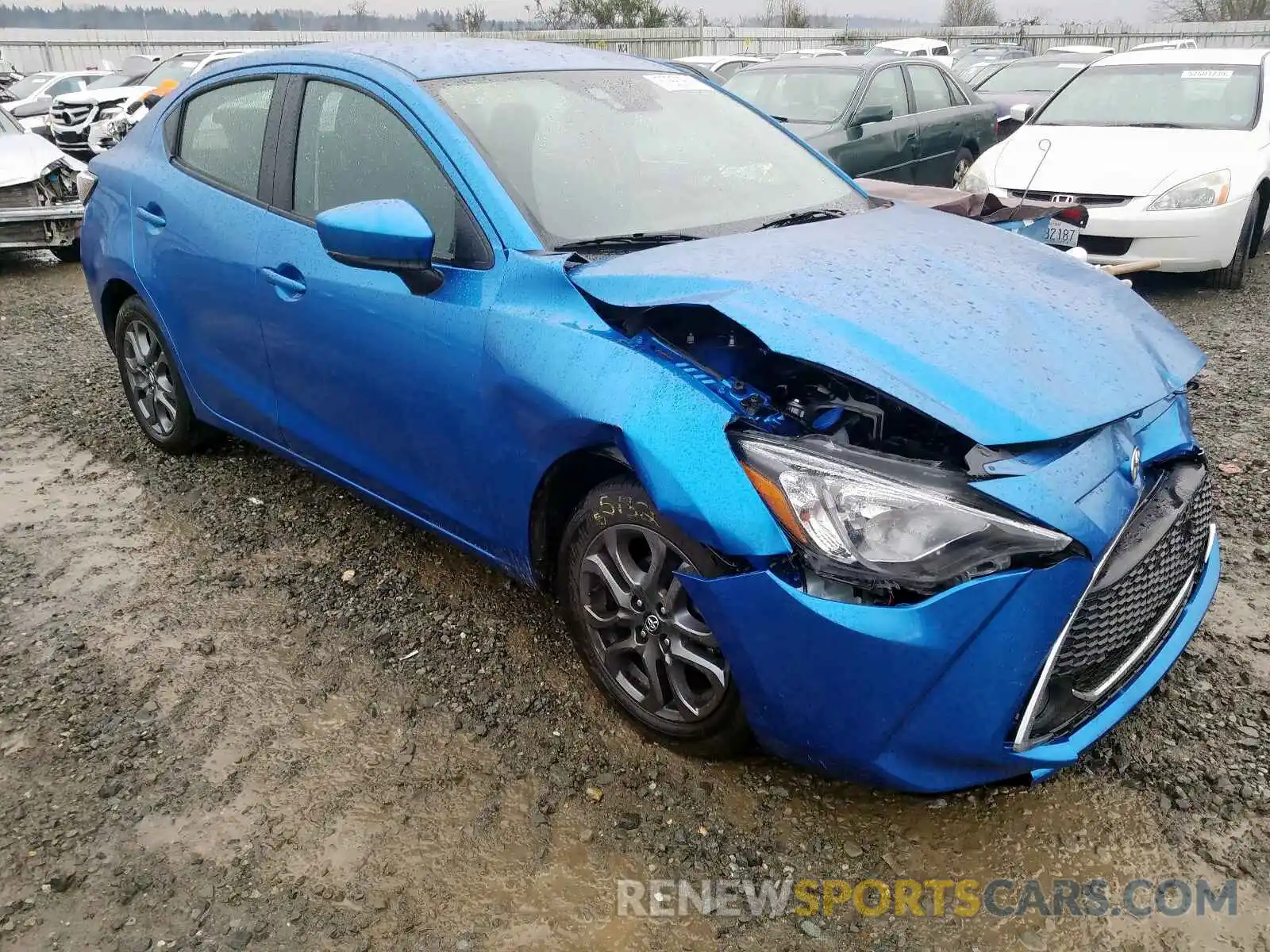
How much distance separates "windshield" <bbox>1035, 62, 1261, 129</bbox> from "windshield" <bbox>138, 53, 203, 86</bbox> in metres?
12.6

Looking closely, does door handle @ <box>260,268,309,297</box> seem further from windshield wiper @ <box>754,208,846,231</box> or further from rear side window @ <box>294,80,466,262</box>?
windshield wiper @ <box>754,208,846,231</box>

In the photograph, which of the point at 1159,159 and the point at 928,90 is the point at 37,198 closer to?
the point at 928,90

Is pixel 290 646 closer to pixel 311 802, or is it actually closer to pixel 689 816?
pixel 311 802

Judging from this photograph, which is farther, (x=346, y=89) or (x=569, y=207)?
(x=346, y=89)

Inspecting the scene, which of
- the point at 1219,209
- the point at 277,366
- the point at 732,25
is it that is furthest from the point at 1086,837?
the point at 732,25

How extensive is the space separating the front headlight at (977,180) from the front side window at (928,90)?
1.94 metres

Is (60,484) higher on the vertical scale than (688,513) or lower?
lower

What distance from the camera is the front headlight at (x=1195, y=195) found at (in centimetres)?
619

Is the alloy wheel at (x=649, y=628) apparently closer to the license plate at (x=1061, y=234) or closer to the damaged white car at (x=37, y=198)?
the license plate at (x=1061, y=234)

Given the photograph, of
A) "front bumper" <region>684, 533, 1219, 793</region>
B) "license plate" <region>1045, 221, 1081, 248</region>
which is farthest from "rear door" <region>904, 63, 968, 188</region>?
"front bumper" <region>684, 533, 1219, 793</region>

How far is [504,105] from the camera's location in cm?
285

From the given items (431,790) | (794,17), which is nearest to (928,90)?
(431,790)

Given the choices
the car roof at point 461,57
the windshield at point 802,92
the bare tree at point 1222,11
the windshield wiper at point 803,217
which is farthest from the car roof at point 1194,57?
→ the bare tree at point 1222,11

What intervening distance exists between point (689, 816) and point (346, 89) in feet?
7.74
